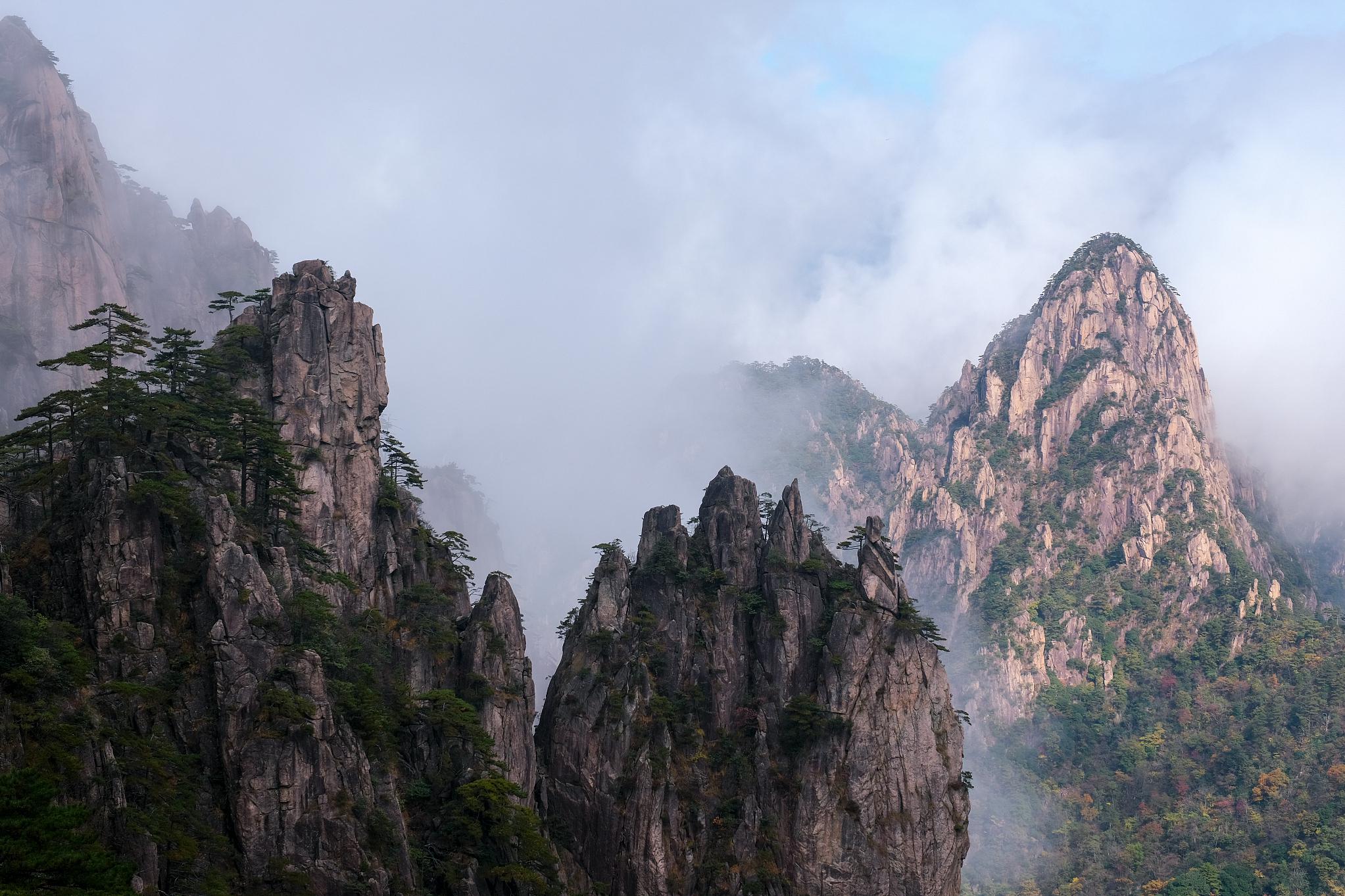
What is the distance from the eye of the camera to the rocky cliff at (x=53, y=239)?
11231 cm

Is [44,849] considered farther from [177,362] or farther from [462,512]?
[462,512]

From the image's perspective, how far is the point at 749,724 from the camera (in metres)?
77.1

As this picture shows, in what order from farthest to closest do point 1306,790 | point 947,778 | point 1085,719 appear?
point 1085,719 < point 1306,790 < point 947,778

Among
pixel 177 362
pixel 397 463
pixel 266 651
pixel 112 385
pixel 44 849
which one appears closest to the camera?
pixel 44 849

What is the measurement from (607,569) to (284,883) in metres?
35.5

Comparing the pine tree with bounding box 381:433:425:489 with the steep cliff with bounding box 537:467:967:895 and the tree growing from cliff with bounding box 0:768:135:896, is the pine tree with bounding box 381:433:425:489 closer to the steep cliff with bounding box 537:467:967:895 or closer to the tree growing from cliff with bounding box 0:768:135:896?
the steep cliff with bounding box 537:467:967:895

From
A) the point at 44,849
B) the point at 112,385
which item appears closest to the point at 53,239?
the point at 112,385

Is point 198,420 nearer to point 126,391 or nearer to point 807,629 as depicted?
point 126,391

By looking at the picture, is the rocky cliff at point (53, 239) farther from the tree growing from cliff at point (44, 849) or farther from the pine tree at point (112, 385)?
the tree growing from cliff at point (44, 849)

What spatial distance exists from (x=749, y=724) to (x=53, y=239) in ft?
288

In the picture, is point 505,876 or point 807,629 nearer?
point 505,876

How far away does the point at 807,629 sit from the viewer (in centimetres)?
8031

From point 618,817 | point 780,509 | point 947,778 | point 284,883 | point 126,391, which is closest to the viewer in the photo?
point 284,883

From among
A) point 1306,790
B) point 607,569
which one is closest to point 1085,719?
point 1306,790
